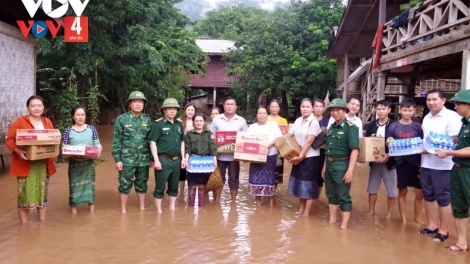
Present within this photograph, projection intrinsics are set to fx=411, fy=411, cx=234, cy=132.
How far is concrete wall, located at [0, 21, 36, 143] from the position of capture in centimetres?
861

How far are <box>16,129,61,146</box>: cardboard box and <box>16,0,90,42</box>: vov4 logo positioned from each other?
12.5 ft

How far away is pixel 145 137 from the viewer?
229 inches

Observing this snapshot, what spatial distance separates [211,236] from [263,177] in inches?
66.5

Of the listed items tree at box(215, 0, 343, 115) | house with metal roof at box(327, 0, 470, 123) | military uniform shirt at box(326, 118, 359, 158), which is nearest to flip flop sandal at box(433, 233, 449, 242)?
military uniform shirt at box(326, 118, 359, 158)

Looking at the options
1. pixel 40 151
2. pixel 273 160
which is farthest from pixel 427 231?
pixel 40 151

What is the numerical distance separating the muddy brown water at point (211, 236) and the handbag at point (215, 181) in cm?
33

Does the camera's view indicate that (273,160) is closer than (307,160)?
No

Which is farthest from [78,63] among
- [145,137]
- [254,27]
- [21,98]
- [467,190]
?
[254,27]

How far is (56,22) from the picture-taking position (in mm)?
8977

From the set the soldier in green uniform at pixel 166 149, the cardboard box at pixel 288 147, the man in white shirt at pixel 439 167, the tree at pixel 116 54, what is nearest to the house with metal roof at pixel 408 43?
the man in white shirt at pixel 439 167

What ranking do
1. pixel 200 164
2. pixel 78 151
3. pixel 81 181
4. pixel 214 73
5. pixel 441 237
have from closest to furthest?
pixel 441 237, pixel 78 151, pixel 81 181, pixel 200 164, pixel 214 73

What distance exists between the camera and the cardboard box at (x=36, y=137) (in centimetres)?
476

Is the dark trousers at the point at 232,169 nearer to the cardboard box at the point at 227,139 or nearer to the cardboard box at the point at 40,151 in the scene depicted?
the cardboard box at the point at 227,139

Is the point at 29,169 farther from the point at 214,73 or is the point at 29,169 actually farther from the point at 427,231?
the point at 214,73
